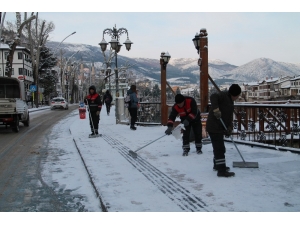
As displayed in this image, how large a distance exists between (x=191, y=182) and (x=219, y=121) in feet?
3.84

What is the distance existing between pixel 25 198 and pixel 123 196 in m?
1.50

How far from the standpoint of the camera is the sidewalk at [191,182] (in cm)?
455

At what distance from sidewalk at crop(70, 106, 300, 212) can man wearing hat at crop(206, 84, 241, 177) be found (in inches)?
9.1

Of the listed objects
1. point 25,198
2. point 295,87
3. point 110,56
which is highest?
point 110,56

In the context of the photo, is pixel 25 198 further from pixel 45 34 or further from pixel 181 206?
pixel 45 34

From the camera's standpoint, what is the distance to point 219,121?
20.2ft

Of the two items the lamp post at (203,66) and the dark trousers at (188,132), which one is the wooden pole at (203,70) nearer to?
the lamp post at (203,66)

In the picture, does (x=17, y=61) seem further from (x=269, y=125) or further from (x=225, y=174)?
(x=225, y=174)

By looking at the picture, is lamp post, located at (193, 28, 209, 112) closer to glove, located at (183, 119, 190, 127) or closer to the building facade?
glove, located at (183, 119, 190, 127)

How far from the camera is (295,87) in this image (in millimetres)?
38750

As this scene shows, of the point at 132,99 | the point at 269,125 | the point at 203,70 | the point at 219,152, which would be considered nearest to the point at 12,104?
the point at 132,99

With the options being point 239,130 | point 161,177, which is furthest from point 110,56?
Answer: point 161,177

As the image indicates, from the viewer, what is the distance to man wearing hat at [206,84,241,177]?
19.7 feet

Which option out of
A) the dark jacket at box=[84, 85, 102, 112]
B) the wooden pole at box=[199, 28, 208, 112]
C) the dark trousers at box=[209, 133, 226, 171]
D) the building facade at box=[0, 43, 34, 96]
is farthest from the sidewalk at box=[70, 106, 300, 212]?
the building facade at box=[0, 43, 34, 96]
